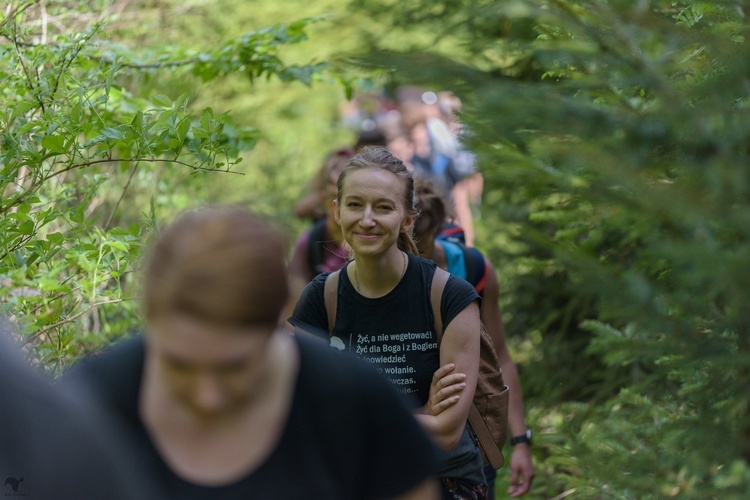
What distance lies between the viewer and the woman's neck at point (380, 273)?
3.84 m

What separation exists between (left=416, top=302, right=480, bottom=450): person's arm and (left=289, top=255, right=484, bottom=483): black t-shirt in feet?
0.13

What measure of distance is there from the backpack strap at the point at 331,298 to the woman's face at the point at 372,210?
16 cm

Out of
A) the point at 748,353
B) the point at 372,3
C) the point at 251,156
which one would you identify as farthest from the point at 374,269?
the point at 251,156

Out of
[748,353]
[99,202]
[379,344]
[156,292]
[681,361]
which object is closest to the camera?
[156,292]

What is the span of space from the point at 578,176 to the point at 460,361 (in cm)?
76

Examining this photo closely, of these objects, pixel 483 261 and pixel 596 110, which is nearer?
pixel 596 110

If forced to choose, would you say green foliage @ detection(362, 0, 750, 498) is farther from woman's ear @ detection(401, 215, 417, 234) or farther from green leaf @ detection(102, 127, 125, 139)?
A: green leaf @ detection(102, 127, 125, 139)

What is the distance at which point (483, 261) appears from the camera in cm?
479

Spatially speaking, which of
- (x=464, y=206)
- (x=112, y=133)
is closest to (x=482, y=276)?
(x=112, y=133)

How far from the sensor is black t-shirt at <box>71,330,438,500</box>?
228cm

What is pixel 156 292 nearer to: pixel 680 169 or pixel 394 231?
pixel 680 169

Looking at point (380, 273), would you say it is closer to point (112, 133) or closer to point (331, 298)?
point (331, 298)

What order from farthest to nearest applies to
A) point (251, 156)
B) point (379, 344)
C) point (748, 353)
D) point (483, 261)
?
point (251, 156)
point (483, 261)
point (379, 344)
point (748, 353)

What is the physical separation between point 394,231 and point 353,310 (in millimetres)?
322
